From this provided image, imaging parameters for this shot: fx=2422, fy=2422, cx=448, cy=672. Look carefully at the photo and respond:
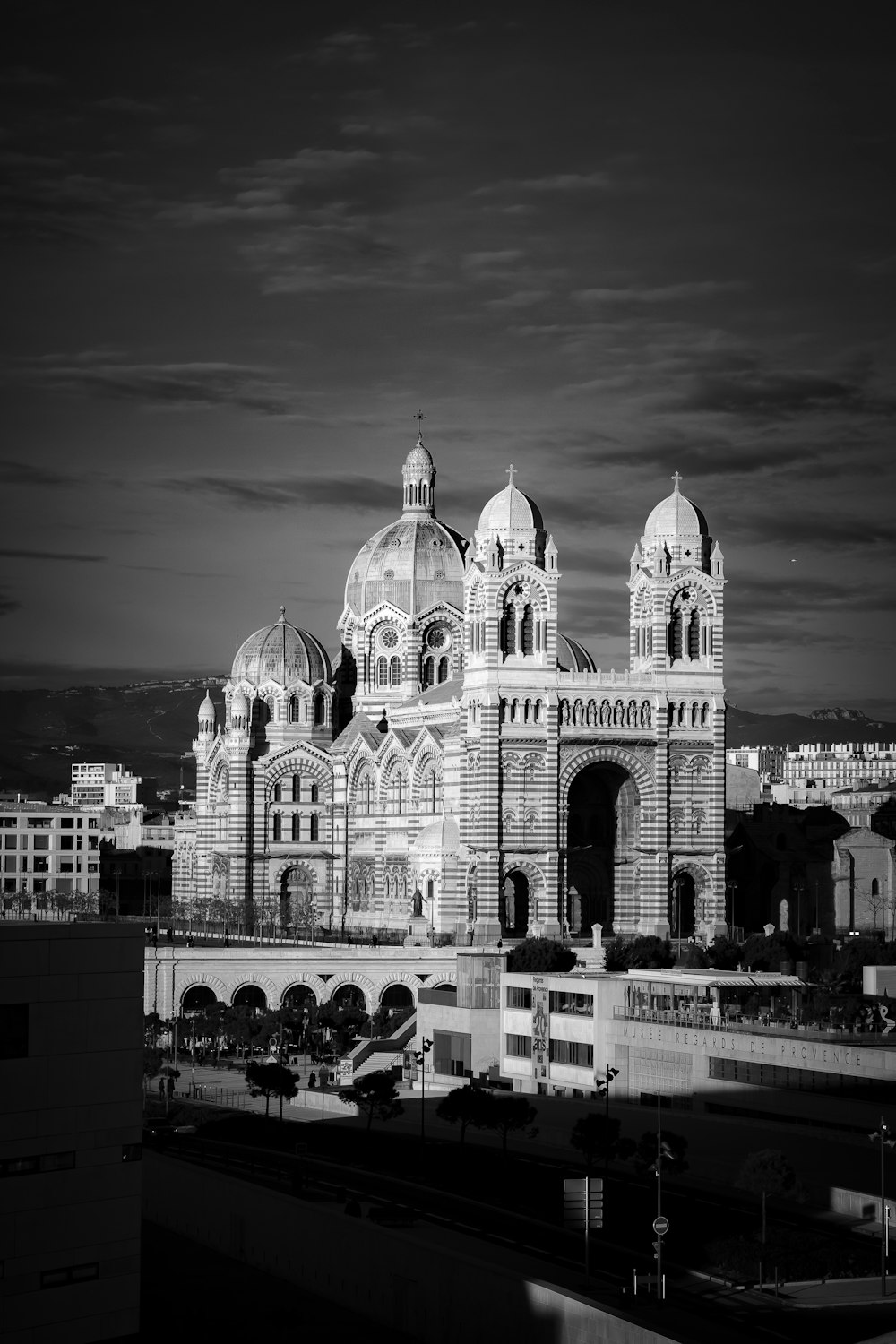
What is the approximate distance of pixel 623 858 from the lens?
134750 mm

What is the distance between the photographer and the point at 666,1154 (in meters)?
70.8

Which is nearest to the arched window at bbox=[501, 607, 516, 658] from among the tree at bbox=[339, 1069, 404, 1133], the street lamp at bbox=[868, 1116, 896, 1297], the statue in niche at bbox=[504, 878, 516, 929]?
the statue in niche at bbox=[504, 878, 516, 929]

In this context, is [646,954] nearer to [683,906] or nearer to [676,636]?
[683,906]

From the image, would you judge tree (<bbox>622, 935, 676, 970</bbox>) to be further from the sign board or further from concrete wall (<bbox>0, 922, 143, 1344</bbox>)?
concrete wall (<bbox>0, 922, 143, 1344</bbox>)

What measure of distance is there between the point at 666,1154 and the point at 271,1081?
21.9 m

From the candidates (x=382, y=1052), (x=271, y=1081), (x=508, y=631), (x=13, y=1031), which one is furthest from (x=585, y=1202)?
(x=508, y=631)

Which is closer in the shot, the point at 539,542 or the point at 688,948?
the point at 688,948

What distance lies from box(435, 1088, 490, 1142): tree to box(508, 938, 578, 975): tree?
96.0 feet

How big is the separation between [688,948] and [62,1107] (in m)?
78.5

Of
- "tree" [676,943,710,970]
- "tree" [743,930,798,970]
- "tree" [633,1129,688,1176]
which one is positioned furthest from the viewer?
"tree" [743,930,798,970]

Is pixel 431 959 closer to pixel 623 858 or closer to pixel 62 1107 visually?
pixel 623 858

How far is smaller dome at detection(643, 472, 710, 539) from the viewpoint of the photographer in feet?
445

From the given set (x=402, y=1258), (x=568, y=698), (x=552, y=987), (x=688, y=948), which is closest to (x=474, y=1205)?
(x=402, y=1258)

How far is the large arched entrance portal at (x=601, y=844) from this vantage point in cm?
13462
